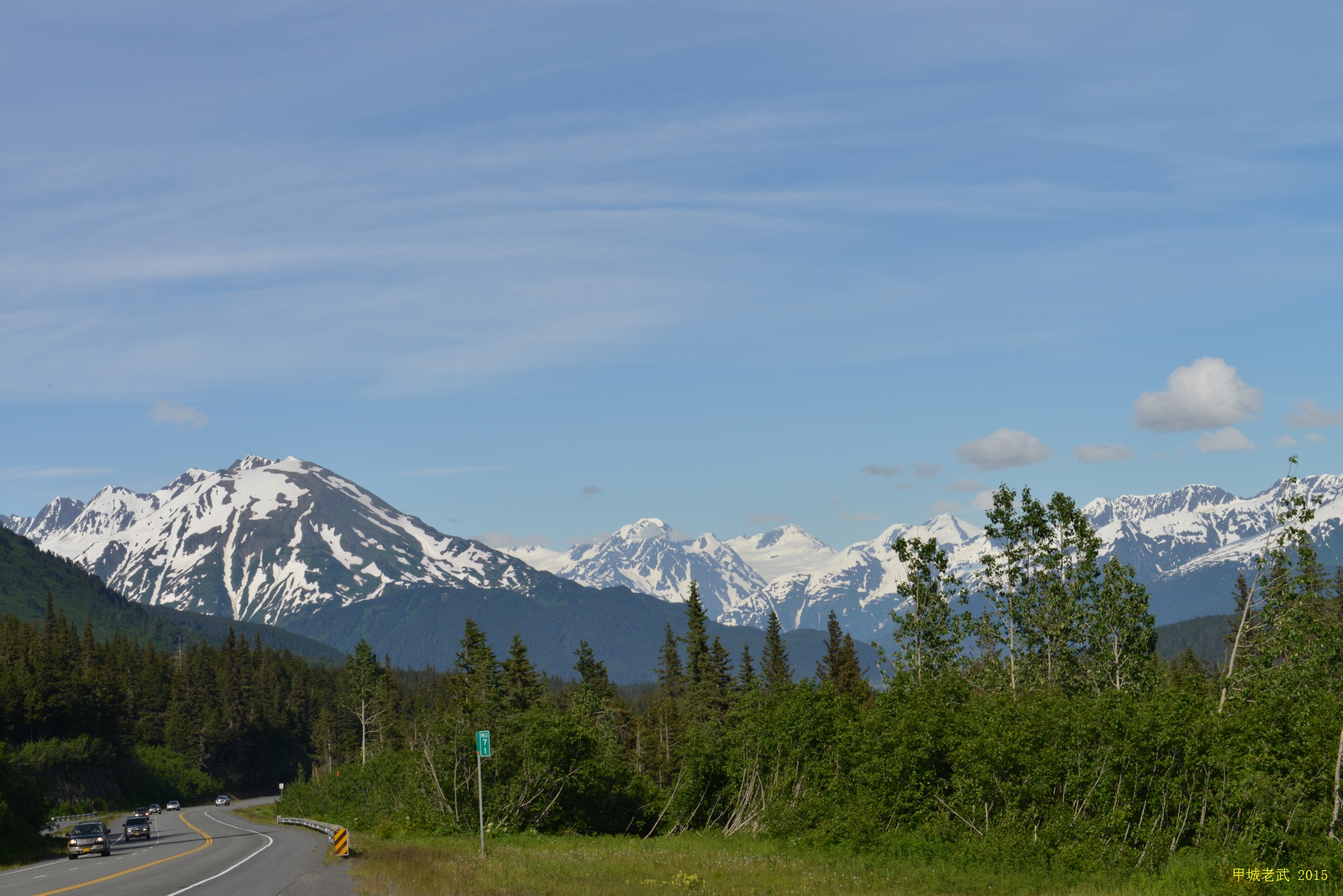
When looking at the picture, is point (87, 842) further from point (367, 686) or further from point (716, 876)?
point (367, 686)

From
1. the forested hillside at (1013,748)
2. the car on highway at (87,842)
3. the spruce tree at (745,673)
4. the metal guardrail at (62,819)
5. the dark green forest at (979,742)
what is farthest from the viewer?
the spruce tree at (745,673)

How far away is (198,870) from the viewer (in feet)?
130

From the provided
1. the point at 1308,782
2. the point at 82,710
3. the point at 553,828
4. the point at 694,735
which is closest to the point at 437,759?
the point at 553,828

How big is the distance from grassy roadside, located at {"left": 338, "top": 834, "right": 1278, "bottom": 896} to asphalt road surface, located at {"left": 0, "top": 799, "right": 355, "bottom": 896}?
1.86m

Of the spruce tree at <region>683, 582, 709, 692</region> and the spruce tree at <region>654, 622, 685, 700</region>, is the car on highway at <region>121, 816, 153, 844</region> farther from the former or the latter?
the spruce tree at <region>654, 622, 685, 700</region>

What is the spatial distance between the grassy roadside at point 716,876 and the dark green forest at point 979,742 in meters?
1.32

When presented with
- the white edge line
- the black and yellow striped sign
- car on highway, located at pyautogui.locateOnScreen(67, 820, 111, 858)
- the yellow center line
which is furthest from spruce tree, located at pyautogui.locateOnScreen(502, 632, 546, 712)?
the black and yellow striped sign

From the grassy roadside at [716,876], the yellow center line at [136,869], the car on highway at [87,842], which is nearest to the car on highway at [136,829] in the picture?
the yellow center line at [136,869]

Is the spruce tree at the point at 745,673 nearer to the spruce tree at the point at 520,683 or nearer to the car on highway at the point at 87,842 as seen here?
the spruce tree at the point at 520,683

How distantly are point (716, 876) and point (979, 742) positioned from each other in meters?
9.24

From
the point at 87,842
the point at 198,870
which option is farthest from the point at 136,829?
the point at 198,870

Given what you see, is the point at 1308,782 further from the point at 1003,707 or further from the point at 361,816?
the point at 361,816

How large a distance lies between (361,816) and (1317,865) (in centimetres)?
6308

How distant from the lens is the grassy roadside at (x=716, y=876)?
2877 cm
